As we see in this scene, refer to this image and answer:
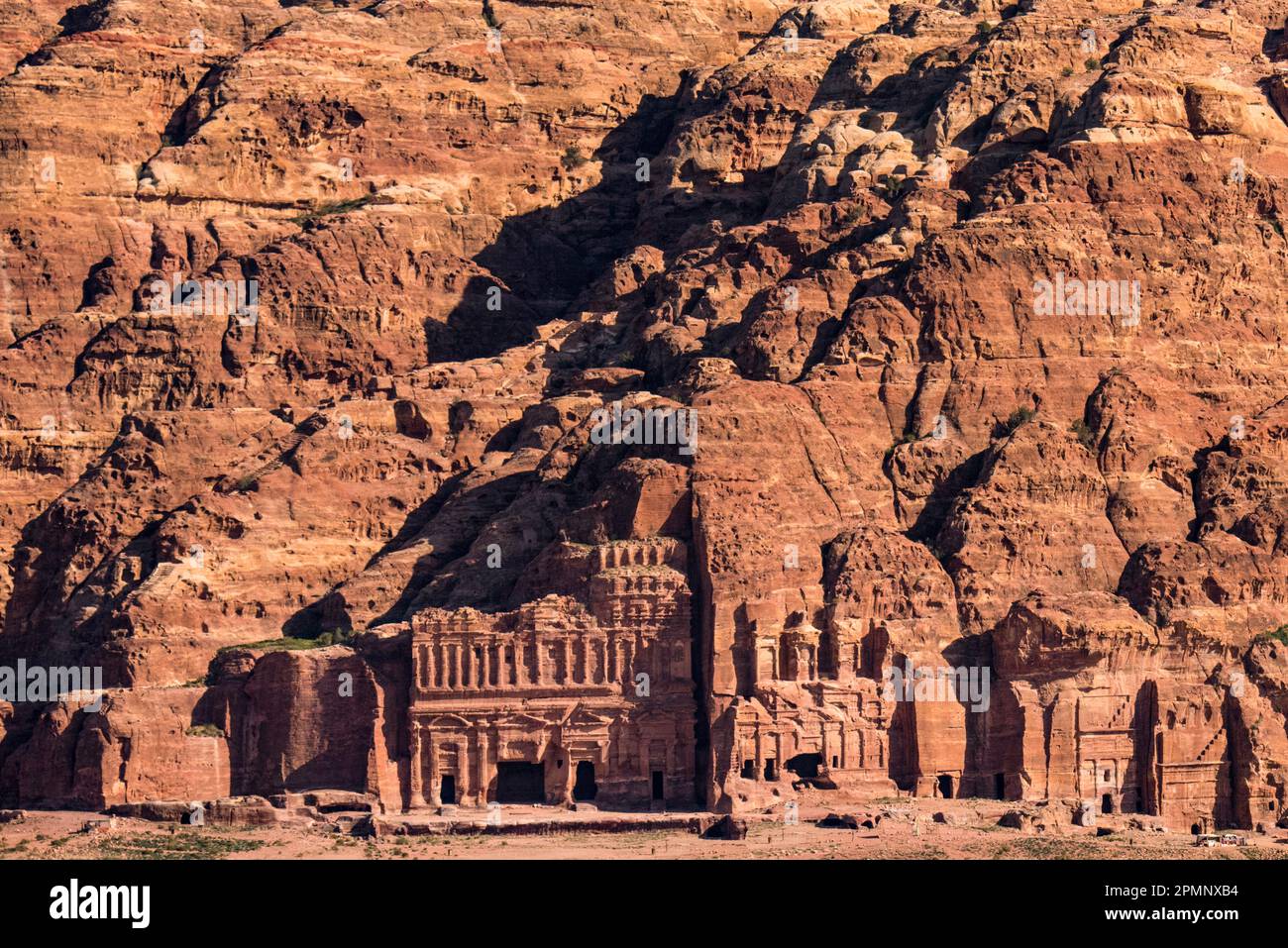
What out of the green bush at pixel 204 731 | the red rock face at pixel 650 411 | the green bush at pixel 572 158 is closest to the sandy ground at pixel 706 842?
the red rock face at pixel 650 411

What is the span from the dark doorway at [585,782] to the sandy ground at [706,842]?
290 cm

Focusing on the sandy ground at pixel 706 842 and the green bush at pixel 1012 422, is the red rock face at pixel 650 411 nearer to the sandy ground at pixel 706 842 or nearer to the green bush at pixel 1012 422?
the green bush at pixel 1012 422

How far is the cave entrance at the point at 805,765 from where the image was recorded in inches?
5113

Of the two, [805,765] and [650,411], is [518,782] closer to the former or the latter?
[805,765]

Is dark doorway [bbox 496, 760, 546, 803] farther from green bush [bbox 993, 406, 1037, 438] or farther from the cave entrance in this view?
green bush [bbox 993, 406, 1037, 438]

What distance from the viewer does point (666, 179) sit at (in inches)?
6521

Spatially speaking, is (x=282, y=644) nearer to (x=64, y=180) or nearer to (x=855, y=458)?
(x=855, y=458)

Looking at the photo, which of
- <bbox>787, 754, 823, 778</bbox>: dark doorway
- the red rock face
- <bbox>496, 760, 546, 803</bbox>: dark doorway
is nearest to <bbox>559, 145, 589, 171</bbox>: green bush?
the red rock face

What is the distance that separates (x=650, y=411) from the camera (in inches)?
5404

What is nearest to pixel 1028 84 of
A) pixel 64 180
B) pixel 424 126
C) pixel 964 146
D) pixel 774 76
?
pixel 964 146

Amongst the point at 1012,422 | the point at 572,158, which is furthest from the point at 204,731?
the point at 572,158

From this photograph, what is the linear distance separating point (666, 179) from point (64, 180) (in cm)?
2289

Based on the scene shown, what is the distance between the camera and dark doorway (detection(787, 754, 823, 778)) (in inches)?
5113

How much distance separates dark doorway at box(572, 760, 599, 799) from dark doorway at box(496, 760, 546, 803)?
113 cm
